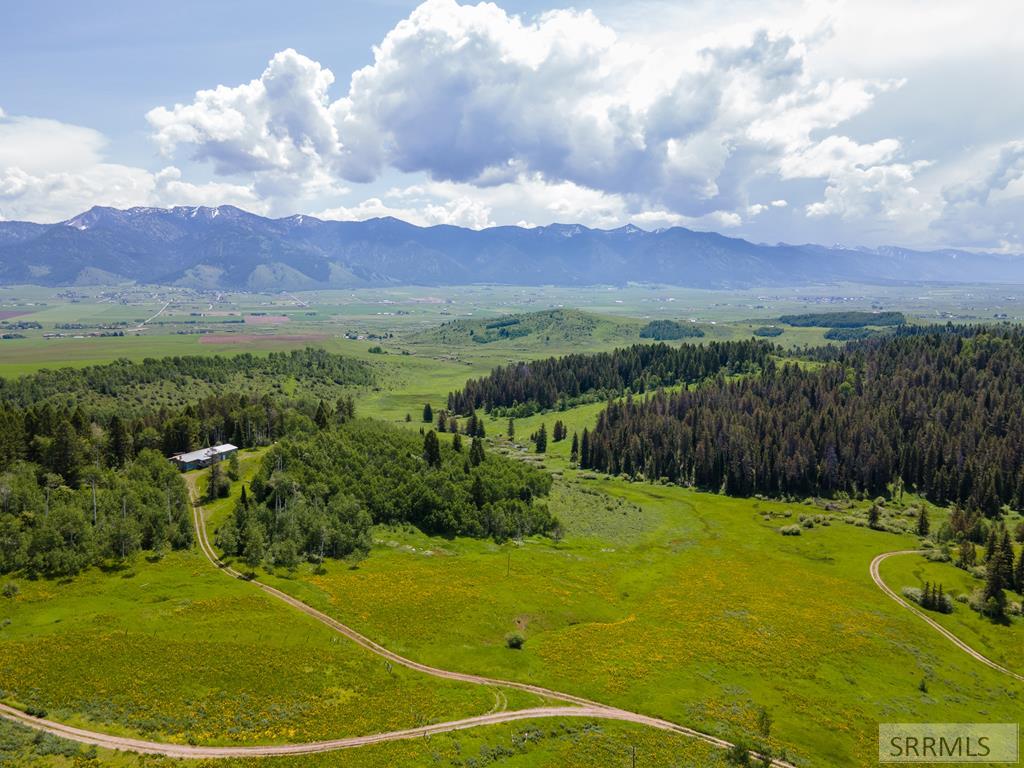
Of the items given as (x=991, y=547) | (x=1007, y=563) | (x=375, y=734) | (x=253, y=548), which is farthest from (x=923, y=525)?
(x=253, y=548)

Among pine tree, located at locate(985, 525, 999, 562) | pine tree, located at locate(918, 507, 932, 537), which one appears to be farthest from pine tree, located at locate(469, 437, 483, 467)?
pine tree, located at locate(985, 525, 999, 562)

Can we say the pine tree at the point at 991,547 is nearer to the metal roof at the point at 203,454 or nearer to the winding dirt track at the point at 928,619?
the winding dirt track at the point at 928,619

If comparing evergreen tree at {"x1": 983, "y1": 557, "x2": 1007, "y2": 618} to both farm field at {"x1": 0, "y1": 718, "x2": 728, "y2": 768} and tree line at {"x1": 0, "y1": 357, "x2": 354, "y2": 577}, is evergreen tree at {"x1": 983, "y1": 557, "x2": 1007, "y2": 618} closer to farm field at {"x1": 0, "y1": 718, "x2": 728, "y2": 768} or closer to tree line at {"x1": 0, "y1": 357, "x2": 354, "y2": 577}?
farm field at {"x1": 0, "y1": 718, "x2": 728, "y2": 768}

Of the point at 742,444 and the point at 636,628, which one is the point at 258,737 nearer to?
the point at 636,628

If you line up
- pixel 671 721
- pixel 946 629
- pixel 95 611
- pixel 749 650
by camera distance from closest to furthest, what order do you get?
pixel 671 721 → pixel 95 611 → pixel 749 650 → pixel 946 629

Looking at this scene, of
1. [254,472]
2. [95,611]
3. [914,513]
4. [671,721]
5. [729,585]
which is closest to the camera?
[671,721]

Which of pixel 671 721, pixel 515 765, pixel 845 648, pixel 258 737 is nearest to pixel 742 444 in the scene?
pixel 845 648

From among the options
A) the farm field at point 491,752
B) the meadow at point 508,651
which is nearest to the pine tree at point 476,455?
the meadow at point 508,651
